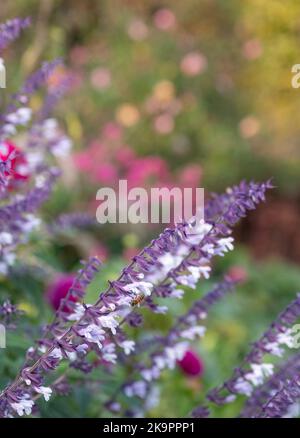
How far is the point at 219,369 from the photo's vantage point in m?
4.01

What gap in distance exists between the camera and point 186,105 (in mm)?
10172

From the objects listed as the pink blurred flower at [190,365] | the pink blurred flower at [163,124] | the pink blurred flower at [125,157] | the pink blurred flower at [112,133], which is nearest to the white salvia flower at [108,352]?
the pink blurred flower at [190,365]

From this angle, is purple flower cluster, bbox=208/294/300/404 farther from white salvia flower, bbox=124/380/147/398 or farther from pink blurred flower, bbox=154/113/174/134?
pink blurred flower, bbox=154/113/174/134

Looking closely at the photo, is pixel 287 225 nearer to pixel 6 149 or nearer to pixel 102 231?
pixel 102 231

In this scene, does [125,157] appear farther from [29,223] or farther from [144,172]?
[29,223]

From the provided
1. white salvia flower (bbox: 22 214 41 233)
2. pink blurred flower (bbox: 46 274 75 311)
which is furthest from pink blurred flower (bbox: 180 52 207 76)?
white salvia flower (bbox: 22 214 41 233)

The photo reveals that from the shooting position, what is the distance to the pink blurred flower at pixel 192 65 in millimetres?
9961

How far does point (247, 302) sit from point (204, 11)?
6703 millimetres

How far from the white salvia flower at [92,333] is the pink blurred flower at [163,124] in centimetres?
802

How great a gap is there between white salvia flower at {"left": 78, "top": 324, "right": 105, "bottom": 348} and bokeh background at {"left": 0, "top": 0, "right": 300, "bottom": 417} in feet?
17.0

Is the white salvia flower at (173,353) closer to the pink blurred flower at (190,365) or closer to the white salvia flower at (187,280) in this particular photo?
the white salvia flower at (187,280)

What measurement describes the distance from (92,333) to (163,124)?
26.4 ft

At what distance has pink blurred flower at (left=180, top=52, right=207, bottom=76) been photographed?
996cm

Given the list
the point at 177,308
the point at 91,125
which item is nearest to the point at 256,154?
the point at 91,125
